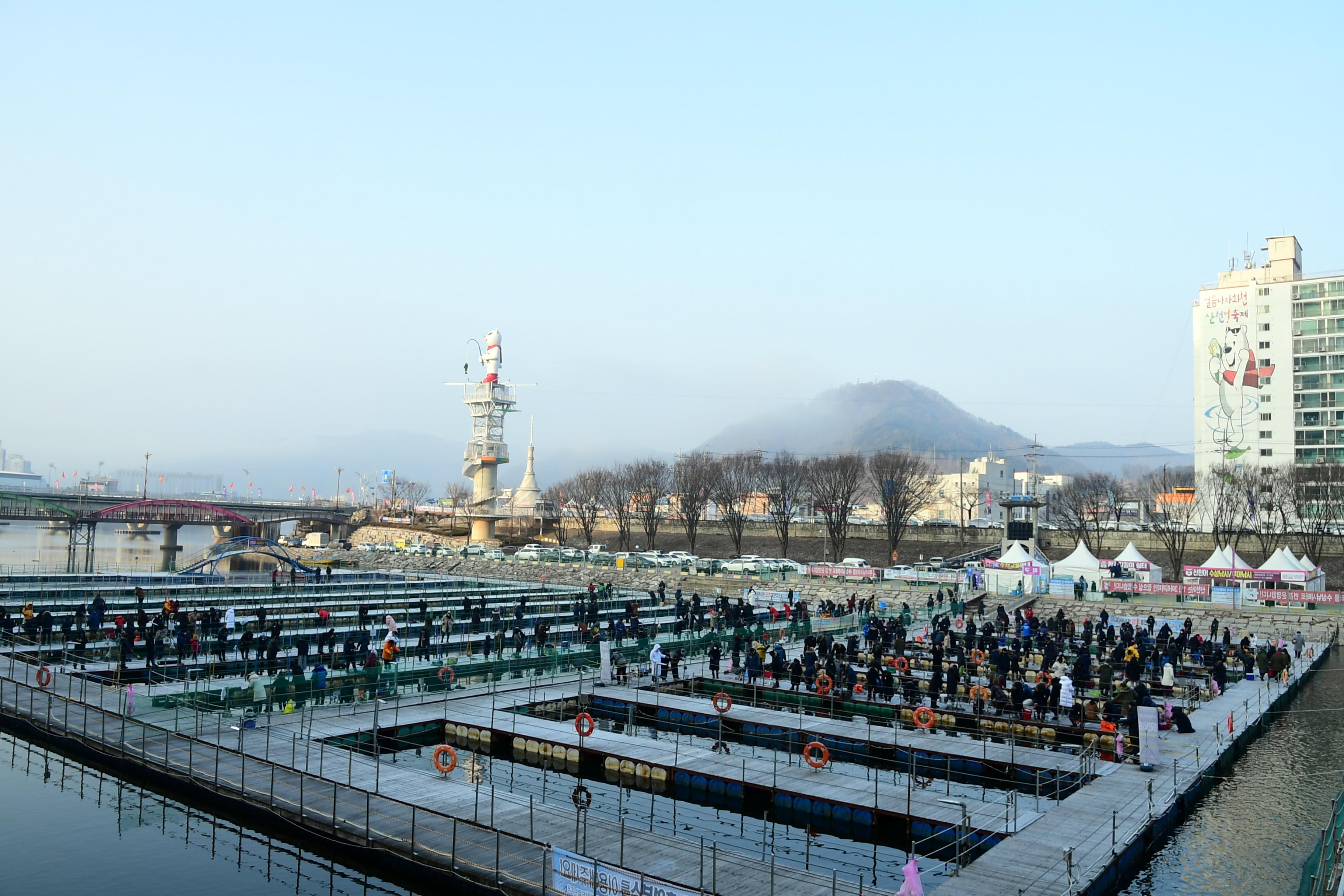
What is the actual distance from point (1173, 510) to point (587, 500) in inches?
2616

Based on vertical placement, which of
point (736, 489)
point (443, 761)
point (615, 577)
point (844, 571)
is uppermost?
point (736, 489)

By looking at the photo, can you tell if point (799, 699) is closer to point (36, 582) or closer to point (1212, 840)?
point (1212, 840)

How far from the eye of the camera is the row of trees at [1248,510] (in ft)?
247

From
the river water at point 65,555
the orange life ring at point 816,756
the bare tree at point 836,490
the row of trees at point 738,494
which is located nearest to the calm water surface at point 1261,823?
the orange life ring at point 816,756

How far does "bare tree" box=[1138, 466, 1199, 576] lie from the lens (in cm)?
7612

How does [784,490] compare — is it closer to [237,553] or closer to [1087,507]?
[1087,507]

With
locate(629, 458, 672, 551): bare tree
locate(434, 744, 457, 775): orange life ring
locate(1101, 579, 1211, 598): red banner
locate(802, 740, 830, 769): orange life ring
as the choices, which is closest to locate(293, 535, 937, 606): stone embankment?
locate(1101, 579, 1211, 598): red banner

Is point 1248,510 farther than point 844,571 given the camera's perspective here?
Yes

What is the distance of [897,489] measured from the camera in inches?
3506

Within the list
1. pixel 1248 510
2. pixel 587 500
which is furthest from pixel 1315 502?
pixel 587 500

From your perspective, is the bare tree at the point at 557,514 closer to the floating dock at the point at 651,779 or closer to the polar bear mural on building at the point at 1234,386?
the polar bear mural on building at the point at 1234,386

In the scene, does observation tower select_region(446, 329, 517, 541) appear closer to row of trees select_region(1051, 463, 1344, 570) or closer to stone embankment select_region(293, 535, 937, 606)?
stone embankment select_region(293, 535, 937, 606)

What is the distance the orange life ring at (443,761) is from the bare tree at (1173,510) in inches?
2634

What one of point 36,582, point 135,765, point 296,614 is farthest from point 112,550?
point 135,765
